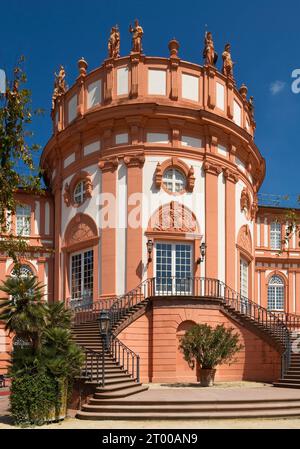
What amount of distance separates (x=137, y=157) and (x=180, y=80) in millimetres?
3841

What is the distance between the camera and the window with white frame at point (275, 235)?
33.1 m

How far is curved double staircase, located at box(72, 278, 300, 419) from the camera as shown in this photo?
1578 cm

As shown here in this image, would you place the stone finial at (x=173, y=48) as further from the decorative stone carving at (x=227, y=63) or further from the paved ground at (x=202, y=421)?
the paved ground at (x=202, y=421)

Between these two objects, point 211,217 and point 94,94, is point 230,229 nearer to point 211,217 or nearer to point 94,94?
point 211,217

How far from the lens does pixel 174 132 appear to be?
24453 millimetres

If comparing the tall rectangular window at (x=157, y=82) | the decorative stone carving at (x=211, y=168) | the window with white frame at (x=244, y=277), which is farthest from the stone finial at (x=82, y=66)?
the window with white frame at (x=244, y=277)

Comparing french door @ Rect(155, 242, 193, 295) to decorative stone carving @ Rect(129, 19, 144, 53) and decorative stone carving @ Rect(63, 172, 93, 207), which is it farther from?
decorative stone carving @ Rect(129, 19, 144, 53)

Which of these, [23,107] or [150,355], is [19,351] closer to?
[23,107]

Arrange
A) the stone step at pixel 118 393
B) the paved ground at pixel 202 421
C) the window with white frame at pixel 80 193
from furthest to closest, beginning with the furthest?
the window with white frame at pixel 80 193 → the stone step at pixel 118 393 → the paved ground at pixel 202 421

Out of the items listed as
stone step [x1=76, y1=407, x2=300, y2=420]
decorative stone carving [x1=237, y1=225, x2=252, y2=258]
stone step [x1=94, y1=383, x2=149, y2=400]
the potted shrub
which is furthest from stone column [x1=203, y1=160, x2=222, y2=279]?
stone step [x1=76, y1=407, x2=300, y2=420]

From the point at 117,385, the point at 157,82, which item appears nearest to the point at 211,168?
the point at 157,82

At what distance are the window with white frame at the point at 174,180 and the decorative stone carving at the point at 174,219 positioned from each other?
69 cm

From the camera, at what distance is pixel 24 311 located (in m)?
13.7

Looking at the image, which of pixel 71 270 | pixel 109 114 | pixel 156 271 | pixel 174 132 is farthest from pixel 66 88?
→ pixel 156 271
